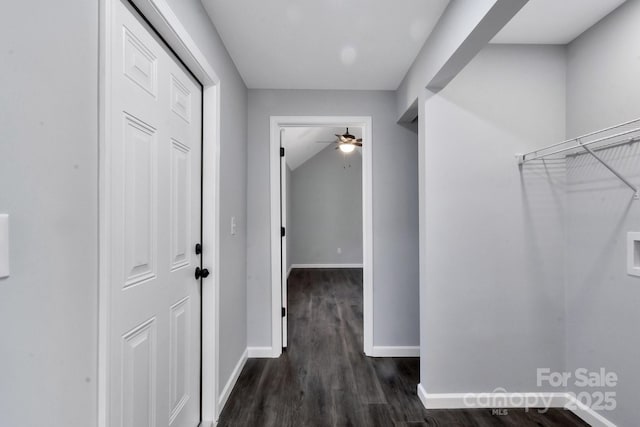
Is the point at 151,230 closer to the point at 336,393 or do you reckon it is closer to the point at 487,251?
the point at 336,393

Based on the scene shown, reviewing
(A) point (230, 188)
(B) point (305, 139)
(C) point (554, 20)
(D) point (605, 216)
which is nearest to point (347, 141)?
(B) point (305, 139)

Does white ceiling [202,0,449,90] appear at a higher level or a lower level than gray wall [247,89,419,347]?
higher

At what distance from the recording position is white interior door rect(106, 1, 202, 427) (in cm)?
105

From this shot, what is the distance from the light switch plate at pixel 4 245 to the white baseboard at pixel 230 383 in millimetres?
1661

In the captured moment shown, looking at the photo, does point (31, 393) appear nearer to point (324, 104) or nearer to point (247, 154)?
point (247, 154)

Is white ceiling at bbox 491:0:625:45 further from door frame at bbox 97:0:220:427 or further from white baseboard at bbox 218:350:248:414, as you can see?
white baseboard at bbox 218:350:248:414

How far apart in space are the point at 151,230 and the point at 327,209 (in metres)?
6.13

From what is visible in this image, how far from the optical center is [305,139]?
538 cm

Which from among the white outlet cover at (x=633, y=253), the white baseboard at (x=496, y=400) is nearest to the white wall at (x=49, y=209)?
the white baseboard at (x=496, y=400)

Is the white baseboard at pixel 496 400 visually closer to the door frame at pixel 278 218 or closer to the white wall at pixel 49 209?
the door frame at pixel 278 218

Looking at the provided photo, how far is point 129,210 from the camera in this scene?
1.12 m

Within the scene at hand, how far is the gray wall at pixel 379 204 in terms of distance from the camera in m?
2.70

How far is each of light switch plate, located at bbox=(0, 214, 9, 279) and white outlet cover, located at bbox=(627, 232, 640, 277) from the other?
2.44m

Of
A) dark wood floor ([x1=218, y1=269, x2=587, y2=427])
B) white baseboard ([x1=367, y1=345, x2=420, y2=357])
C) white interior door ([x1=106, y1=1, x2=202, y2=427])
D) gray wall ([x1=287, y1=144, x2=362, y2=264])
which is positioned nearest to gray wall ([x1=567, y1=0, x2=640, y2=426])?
dark wood floor ([x1=218, y1=269, x2=587, y2=427])
